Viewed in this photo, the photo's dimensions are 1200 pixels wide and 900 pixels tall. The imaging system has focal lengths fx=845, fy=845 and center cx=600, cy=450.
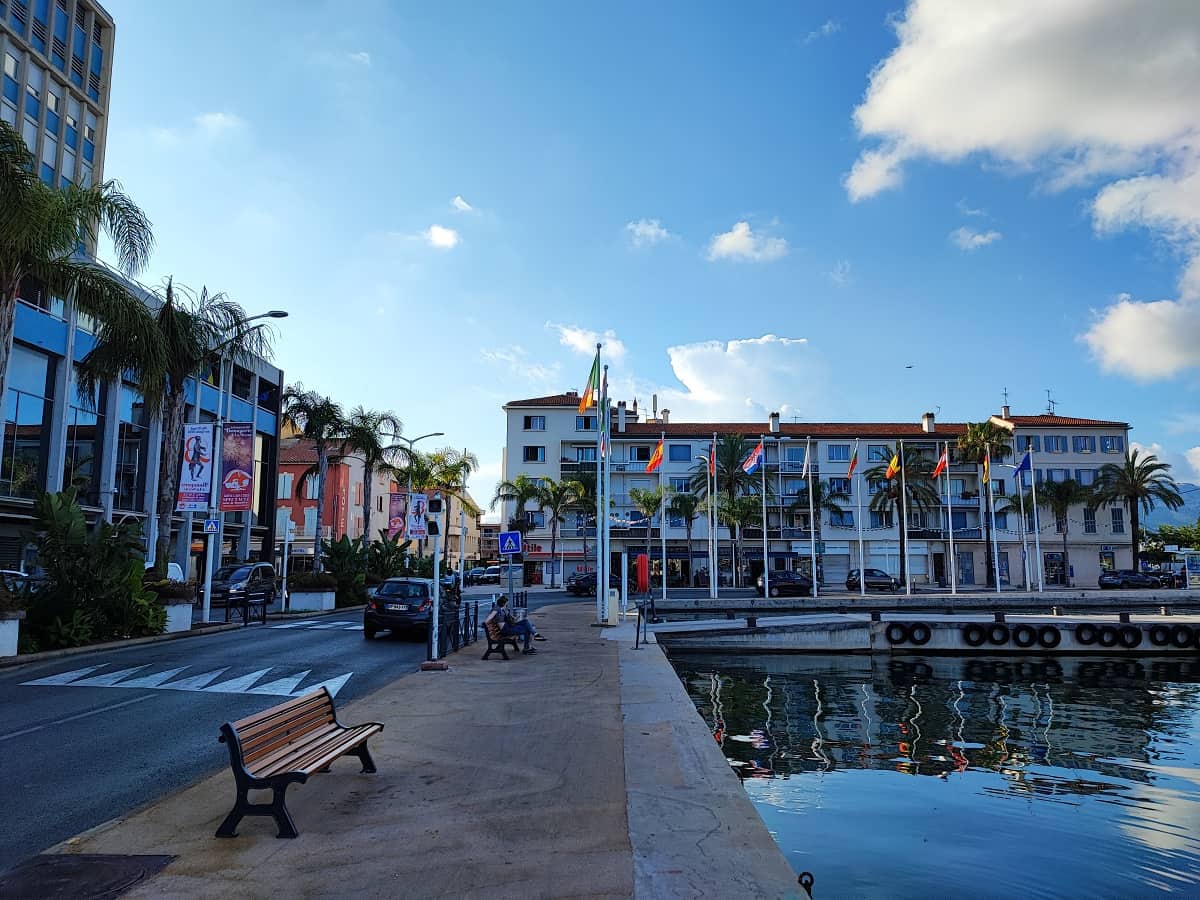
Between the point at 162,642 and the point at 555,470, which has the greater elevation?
the point at 555,470

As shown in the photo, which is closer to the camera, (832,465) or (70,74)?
(70,74)

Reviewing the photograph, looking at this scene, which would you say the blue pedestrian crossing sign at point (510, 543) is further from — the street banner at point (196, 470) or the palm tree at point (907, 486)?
the palm tree at point (907, 486)

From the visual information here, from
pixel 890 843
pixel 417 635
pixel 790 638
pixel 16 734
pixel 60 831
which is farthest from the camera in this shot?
pixel 790 638

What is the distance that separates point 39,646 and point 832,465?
216 feet

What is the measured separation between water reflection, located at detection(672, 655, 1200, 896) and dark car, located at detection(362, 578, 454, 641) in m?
6.95

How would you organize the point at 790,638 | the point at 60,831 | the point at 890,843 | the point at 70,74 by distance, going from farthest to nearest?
1. the point at 70,74
2. the point at 790,638
3. the point at 890,843
4. the point at 60,831

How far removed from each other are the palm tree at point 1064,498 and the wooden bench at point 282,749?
72.2 m

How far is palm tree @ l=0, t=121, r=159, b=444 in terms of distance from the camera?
15789 millimetres

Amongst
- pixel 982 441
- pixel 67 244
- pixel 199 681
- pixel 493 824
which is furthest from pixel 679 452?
pixel 493 824

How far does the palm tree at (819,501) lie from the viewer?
70.1m

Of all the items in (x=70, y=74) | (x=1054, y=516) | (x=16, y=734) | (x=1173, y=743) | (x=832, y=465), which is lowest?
(x=1173, y=743)

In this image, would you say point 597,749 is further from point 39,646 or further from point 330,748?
point 39,646

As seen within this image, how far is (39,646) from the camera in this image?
57.5 feet

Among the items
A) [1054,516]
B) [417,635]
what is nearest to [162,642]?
[417,635]
